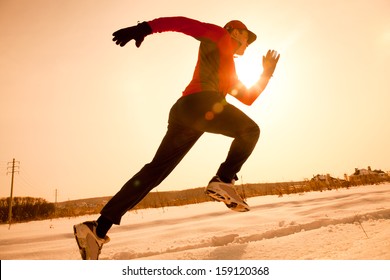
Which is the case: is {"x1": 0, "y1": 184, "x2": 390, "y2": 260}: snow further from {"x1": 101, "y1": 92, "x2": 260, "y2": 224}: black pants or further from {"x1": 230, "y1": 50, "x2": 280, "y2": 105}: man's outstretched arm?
{"x1": 230, "y1": 50, "x2": 280, "y2": 105}: man's outstretched arm

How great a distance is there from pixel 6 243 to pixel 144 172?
2616 millimetres

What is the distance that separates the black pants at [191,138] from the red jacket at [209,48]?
0.16m

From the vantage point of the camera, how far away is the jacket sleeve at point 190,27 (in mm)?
1893

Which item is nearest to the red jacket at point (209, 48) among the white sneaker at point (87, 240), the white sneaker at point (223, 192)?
the white sneaker at point (223, 192)

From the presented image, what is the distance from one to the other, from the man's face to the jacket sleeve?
24 cm

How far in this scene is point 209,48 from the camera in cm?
193

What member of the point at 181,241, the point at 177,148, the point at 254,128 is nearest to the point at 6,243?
the point at 181,241

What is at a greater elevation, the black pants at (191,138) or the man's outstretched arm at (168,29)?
the man's outstretched arm at (168,29)

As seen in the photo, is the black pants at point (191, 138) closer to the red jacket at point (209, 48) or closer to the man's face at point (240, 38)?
the red jacket at point (209, 48)

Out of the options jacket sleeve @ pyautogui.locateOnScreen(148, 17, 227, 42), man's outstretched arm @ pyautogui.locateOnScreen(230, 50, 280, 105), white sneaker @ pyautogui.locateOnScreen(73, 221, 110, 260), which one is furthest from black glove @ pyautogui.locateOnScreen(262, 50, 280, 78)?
white sneaker @ pyautogui.locateOnScreen(73, 221, 110, 260)

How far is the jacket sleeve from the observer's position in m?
1.89
